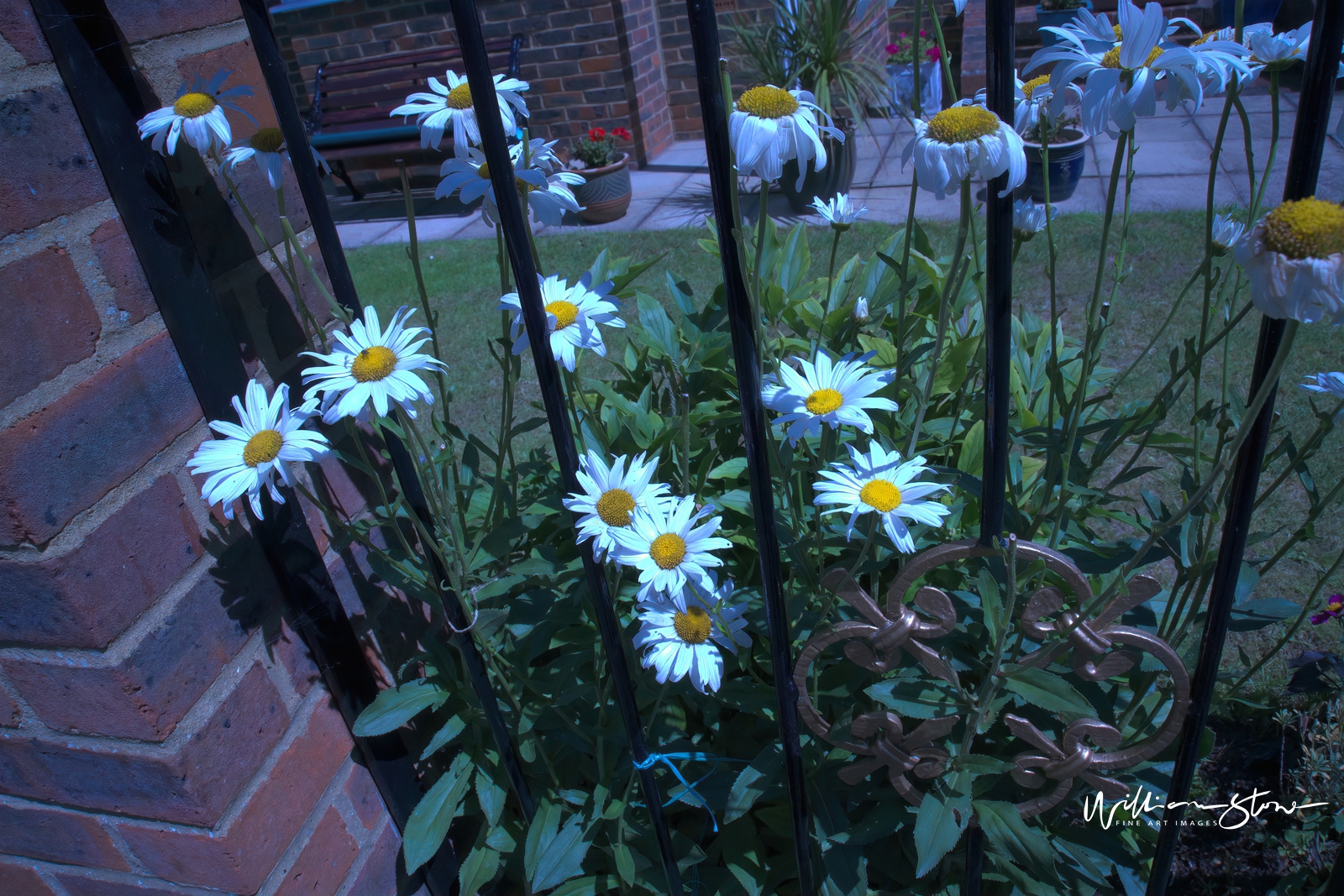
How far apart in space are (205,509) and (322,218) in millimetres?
397

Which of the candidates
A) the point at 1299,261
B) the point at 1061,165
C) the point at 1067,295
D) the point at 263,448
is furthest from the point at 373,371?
the point at 1061,165

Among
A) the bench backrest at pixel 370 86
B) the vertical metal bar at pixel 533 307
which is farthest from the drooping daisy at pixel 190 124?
the bench backrest at pixel 370 86

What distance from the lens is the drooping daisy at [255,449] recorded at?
36.2 inches

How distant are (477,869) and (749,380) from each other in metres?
0.96

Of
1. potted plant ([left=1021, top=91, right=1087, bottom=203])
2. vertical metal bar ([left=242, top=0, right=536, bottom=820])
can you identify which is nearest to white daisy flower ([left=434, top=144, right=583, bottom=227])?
vertical metal bar ([left=242, top=0, right=536, bottom=820])

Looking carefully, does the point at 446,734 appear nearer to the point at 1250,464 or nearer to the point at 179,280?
the point at 179,280

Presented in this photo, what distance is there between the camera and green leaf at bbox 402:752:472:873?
125 centimetres

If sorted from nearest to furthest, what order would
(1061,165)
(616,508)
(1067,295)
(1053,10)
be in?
(616,508) < (1067,295) < (1061,165) < (1053,10)

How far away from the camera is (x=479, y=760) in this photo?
1306 mm

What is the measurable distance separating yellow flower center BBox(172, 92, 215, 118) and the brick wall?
101mm

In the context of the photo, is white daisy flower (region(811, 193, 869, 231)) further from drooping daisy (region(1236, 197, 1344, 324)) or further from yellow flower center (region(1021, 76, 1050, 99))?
drooping daisy (region(1236, 197, 1344, 324))

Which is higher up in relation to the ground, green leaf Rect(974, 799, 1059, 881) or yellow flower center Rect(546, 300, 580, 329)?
yellow flower center Rect(546, 300, 580, 329)

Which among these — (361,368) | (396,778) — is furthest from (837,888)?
(361,368)

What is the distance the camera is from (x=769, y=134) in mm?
766
